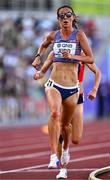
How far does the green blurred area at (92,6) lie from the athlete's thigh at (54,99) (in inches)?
682

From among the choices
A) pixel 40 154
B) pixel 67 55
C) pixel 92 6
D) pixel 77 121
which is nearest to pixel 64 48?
pixel 67 55

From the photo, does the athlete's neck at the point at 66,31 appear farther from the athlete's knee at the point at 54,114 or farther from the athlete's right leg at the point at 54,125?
the athlete's knee at the point at 54,114

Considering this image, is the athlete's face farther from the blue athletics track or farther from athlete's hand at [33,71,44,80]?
the blue athletics track

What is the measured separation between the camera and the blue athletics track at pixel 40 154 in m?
9.82

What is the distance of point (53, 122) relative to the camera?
8.75m

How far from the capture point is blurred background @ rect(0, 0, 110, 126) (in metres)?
22.3

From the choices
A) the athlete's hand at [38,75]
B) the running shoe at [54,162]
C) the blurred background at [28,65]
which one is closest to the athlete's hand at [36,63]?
the athlete's hand at [38,75]

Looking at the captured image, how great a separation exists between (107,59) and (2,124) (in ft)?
19.6

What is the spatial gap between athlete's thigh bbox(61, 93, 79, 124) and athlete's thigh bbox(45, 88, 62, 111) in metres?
0.14

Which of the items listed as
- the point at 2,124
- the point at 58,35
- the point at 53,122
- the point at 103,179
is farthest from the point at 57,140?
the point at 2,124

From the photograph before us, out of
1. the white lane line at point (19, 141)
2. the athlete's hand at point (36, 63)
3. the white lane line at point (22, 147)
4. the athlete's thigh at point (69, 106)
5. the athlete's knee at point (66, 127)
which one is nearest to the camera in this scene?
the athlete's thigh at point (69, 106)

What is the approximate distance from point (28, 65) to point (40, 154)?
10.3 m

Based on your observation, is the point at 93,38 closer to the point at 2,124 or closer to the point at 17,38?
the point at 17,38

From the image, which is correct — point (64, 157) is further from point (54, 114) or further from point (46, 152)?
point (46, 152)
